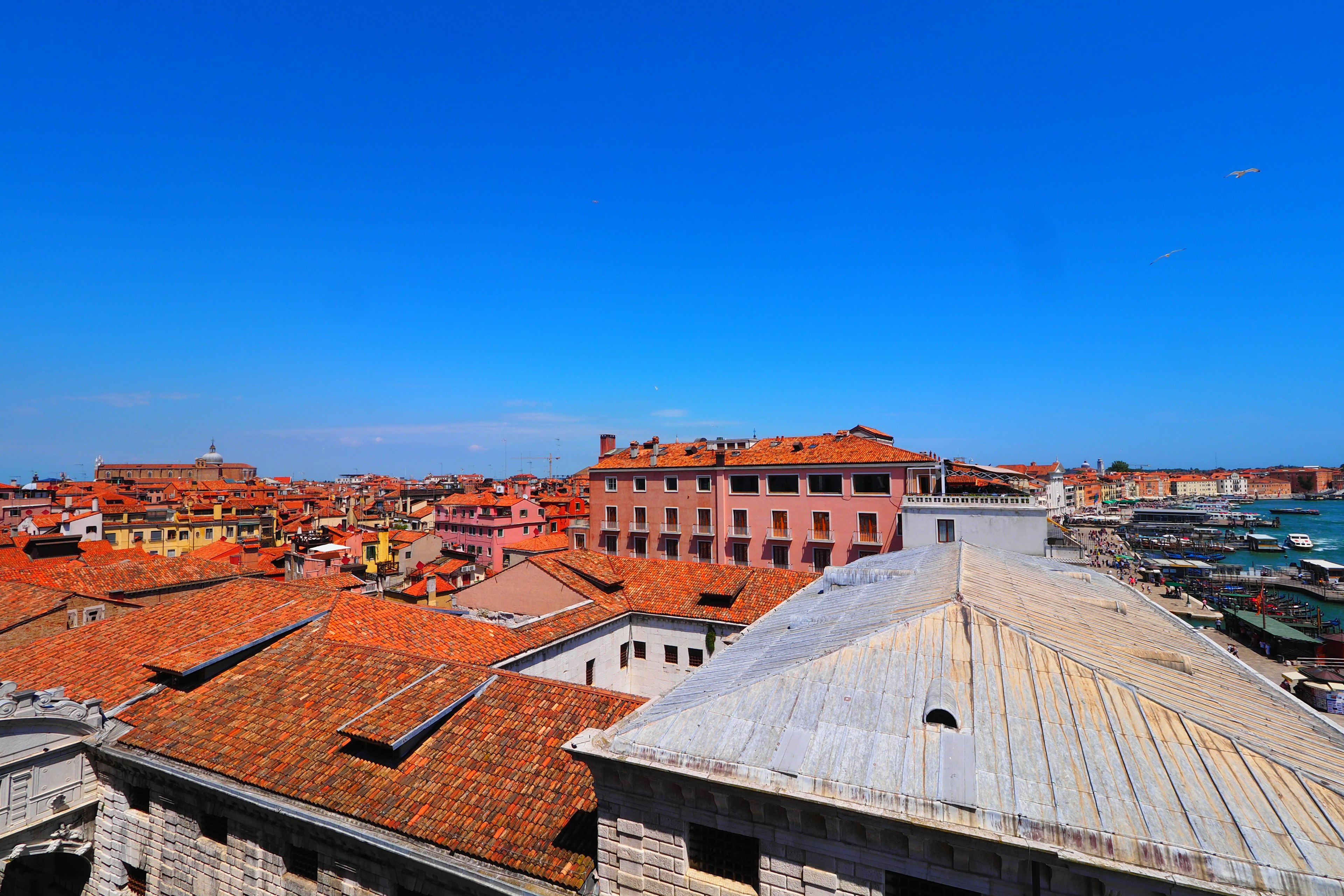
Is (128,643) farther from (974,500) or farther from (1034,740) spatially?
(974,500)

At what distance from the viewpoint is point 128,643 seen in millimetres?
18250

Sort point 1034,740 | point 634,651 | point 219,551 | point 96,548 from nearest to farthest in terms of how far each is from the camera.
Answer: point 1034,740 < point 634,651 < point 96,548 < point 219,551

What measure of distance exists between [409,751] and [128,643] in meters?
12.8

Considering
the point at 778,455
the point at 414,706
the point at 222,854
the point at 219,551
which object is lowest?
the point at 222,854

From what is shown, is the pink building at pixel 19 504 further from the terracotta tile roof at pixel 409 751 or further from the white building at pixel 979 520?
the white building at pixel 979 520

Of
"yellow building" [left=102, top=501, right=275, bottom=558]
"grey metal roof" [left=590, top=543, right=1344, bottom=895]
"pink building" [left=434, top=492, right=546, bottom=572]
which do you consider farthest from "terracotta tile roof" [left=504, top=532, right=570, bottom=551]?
"grey metal roof" [left=590, top=543, right=1344, bottom=895]

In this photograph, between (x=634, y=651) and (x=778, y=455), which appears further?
(x=778, y=455)

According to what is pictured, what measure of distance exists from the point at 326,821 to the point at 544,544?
41730mm

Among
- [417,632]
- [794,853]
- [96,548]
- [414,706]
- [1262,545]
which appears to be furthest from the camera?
[1262,545]

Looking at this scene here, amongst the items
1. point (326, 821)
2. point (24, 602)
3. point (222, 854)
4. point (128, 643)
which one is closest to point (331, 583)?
point (128, 643)

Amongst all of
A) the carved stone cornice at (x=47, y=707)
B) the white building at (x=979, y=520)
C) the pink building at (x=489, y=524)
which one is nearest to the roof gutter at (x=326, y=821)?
the carved stone cornice at (x=47, y=707)

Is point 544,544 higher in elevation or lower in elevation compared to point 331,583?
lower

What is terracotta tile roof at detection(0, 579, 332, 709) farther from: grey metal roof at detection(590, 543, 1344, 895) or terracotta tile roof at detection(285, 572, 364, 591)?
grey metal roof at detection(590, 543, 1344, 895)

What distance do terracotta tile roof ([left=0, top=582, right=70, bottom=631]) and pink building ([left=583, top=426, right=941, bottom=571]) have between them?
29953mm
